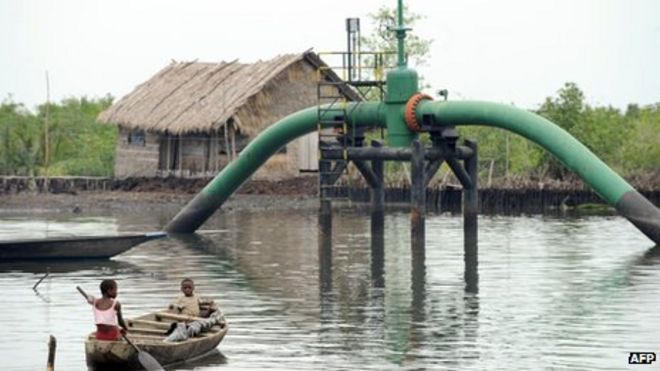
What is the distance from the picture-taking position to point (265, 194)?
4956cm

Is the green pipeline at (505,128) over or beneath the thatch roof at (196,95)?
beneath

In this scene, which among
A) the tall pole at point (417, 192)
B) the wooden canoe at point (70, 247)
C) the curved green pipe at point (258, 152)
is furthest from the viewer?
the curved green pipe at point (258, 152)

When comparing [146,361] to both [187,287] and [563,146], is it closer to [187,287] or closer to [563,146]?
[187,287]

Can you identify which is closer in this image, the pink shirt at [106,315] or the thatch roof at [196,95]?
the pink shirt at [106,315]

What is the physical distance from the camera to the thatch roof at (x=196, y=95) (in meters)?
50.3

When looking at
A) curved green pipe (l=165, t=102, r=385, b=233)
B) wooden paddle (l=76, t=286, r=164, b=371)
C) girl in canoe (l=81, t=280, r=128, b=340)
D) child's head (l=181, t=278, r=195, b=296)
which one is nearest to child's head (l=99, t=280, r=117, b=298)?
girl in canoe (l=81, t=280, r=128, b=340)

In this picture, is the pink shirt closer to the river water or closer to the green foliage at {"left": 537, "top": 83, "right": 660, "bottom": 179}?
the river water

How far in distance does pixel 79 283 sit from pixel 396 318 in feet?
23.3

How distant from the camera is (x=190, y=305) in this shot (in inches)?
886

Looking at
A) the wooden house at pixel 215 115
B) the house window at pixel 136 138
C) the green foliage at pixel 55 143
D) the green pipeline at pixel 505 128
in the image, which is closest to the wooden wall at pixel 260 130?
the wooden house at pixel 215 115

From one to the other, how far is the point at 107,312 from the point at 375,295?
28.8ft

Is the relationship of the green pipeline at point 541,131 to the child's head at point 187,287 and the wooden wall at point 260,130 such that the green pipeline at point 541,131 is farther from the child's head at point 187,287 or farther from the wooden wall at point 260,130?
the wooden wall at point 260,130

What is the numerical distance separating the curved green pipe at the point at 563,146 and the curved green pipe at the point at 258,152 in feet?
5.43

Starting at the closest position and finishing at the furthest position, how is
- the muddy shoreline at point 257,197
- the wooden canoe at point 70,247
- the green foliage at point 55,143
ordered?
the wooden canoe at point 70,247, the muddy shoreline at point 257,197, the green foliage at point 55,143
